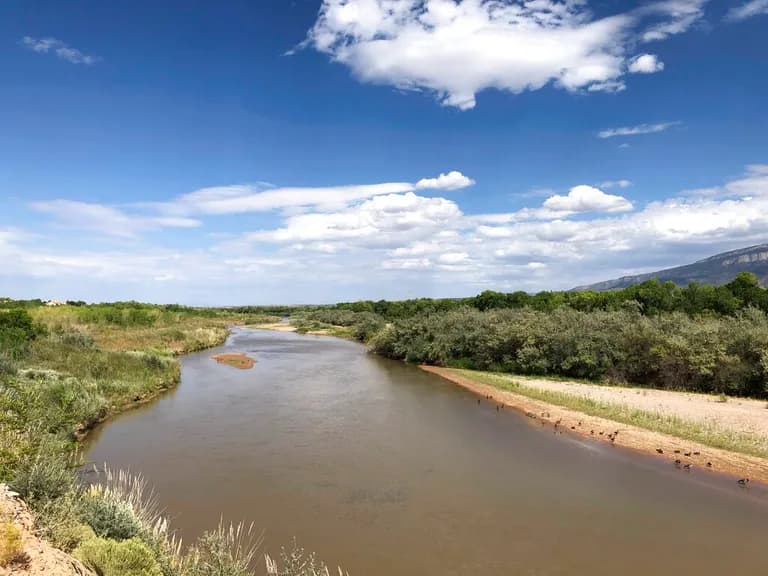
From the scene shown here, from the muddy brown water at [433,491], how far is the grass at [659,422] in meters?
2.95

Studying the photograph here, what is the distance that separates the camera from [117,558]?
717cm

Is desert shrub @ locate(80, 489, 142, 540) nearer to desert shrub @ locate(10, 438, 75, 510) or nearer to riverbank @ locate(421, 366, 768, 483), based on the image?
desert shrub @ locate(10, 438, 75, 510)

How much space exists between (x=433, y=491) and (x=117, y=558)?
382 inches

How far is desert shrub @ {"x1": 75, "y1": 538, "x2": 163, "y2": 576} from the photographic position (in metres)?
6.98

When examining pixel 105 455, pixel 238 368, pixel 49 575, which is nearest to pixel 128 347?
pixel 238 368

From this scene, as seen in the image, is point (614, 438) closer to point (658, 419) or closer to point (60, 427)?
point (658, 419)

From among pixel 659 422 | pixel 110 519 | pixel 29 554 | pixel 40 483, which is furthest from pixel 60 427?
pixel 659 422

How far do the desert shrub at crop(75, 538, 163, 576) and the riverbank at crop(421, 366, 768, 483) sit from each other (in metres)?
17.0

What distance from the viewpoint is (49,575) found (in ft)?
19.0

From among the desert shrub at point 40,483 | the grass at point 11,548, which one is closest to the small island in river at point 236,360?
the desert shrub at point 40,483

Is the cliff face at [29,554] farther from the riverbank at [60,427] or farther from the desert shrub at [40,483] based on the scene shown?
the desert shrub at [40,483]

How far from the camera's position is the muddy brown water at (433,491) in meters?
11.4

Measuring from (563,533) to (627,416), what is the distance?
41.5 feet

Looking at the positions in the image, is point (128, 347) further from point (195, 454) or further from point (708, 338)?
point (708, 338)
